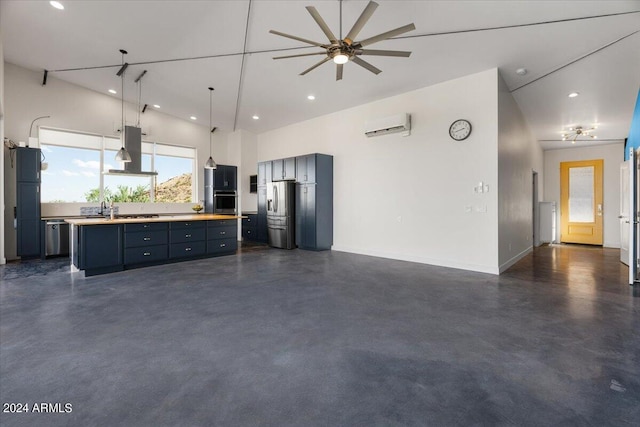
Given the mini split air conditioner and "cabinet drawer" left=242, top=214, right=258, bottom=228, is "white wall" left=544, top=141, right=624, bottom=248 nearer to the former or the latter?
the mini split air conditioner

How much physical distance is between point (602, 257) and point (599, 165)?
3.67m

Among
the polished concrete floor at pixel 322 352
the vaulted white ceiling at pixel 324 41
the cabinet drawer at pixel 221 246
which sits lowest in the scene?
the polished concrete floor at pixel 322 352

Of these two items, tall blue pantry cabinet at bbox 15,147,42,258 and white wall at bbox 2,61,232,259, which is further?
white wall at bbox 2,61,232,259

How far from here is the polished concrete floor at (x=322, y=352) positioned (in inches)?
64.9

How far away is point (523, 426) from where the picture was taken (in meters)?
1.53

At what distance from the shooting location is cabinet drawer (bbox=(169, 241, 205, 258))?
5688mm

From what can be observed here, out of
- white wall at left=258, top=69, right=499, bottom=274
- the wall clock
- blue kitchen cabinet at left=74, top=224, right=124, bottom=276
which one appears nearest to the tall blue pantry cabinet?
blue kitchen cabinet at left=74, top=224, right=124, bottom=276

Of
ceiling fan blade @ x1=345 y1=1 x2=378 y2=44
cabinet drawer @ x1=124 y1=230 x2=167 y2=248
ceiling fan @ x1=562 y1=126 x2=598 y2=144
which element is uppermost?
ceiling fan @ x1=562 y1=126 x2=598 y2=144

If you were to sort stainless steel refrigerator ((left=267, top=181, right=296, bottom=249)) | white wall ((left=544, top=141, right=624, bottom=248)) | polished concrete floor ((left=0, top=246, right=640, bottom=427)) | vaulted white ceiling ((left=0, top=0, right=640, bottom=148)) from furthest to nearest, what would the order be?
white wall ((left=544, top=141, right=624, bottom=248)) < stainless steel refrigerator ((left=267, top=181, right=296, bottom=249)) < vaulted white ceiling ((left=0, top=0, right=640, bottom=148)) < polished concrete floor ((left=0, top=246, right=640, bottom=427))

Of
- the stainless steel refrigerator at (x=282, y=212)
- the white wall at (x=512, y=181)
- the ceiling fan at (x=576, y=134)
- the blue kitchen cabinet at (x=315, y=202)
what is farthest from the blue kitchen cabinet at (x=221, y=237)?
the ceiling fan at (x=576, y=134)

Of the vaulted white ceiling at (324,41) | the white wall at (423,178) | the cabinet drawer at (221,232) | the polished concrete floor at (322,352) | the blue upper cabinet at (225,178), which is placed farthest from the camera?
the blue upper cabinet at (225,178)

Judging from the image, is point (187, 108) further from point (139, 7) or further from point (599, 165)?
point (599, 165)

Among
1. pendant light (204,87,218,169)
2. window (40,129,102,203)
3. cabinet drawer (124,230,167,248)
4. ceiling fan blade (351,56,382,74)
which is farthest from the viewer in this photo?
window (40,129,102,203)

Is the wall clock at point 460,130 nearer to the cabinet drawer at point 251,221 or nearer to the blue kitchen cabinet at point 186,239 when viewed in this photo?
the blue kitchen cabinet at point 186,239
